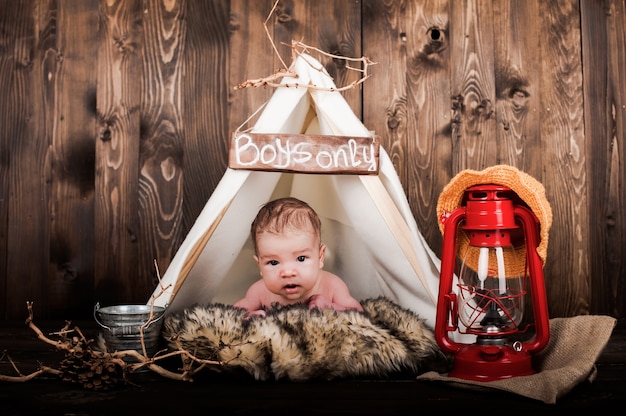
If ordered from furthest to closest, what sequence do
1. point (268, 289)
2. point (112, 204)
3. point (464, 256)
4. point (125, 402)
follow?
point (112, 204) → point (268, 289) → point (464, 256) → point (125, 402)

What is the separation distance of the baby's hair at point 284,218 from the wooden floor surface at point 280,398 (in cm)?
42

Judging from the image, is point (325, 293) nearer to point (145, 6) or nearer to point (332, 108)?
point (332, 108)

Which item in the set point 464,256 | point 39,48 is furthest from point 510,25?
point 39,48

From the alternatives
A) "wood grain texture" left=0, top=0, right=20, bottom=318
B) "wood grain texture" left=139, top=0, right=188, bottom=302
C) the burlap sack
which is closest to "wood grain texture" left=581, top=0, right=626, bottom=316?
the burlap sack

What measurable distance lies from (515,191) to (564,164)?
113cm

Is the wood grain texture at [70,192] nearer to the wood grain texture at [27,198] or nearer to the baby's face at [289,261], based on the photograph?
the wood grain texture at [27,198]

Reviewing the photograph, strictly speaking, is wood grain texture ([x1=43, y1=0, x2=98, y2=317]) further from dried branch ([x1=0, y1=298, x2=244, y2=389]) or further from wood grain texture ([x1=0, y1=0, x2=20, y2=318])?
dried branch ([x1=0, y1=298, x2=244, y2=389])

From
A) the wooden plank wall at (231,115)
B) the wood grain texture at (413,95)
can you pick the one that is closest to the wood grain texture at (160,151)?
the wooden plank wall at (231,115)

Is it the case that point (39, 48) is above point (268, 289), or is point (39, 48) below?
above

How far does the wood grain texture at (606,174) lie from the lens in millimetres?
2309

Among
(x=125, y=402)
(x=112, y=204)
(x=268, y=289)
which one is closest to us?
(x=125, y=402)

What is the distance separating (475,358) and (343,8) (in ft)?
4.94

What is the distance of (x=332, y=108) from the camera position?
1.71 m

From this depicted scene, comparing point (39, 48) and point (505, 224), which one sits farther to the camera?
point (39, 48)
